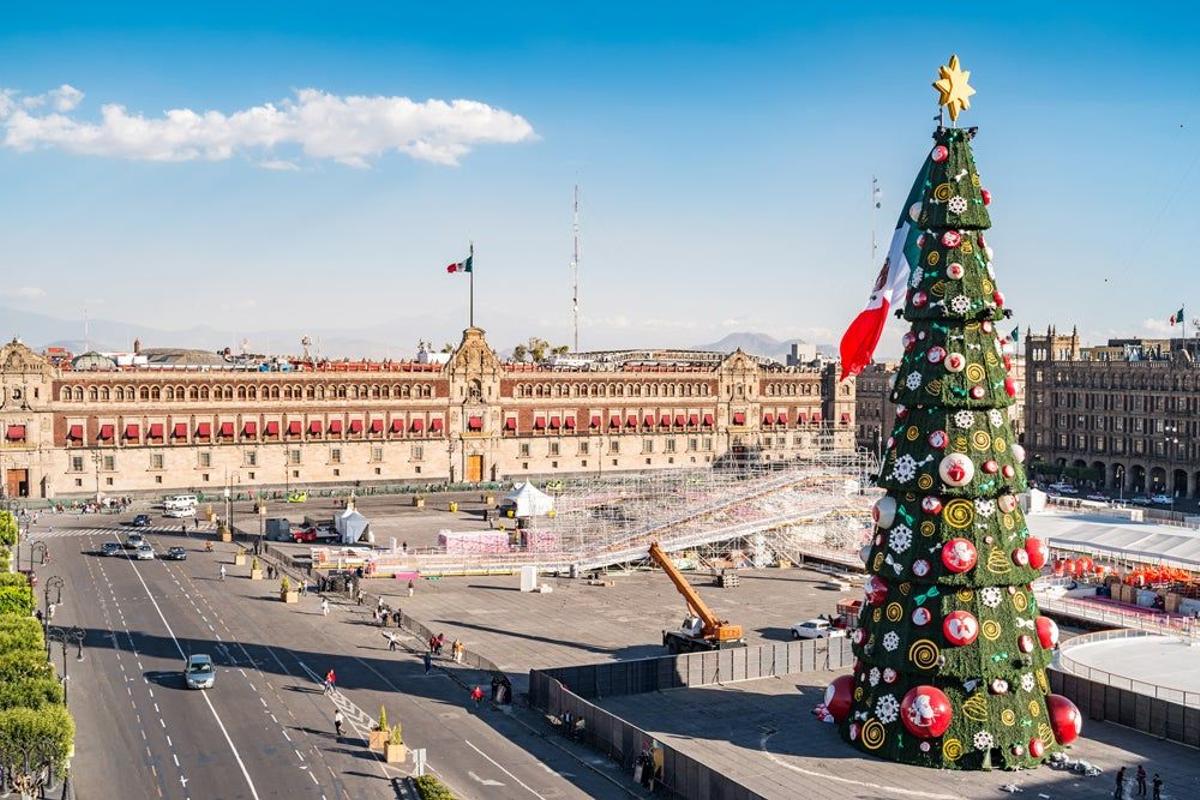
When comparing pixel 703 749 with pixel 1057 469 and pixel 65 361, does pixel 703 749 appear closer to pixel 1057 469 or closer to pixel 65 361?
pixel 65 361

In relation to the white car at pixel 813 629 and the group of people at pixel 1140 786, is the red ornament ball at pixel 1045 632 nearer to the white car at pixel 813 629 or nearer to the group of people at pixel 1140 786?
the group of people at pixel 1140 786

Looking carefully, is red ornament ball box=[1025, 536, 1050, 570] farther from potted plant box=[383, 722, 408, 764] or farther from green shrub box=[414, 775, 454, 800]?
potted plant box=[383, 722, 408, 764]

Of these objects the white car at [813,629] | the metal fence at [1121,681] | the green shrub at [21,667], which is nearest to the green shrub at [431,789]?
the green shrub at [21,667]

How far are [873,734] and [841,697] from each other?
2.02 metres

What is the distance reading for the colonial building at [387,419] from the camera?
114m

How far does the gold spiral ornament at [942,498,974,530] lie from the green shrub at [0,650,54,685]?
29286 millimetres

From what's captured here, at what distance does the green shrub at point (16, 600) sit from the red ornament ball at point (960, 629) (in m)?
36.7

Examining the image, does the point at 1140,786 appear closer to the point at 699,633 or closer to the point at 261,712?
the point at 699,633

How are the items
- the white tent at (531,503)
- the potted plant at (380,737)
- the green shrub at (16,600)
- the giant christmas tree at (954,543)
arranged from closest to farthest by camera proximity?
1. the giant christmas tree at (954,543)
2. the potted plant at (380,737)
3. the green shrub at (16,600)
4. the white tent at (531,503)

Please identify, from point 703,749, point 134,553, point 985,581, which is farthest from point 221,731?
point 134,553

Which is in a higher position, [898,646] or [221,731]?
[898,646]

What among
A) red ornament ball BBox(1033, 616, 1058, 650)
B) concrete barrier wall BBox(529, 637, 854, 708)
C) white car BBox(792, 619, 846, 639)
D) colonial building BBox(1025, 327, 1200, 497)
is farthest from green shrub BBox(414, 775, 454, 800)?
colonial building BBox(1025, 327, 1200, 497)

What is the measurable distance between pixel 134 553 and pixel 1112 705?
63729mm

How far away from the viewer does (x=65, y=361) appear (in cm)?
11769
